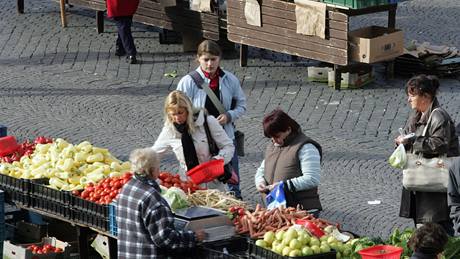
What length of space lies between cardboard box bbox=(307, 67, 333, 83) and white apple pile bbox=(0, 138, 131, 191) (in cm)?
662

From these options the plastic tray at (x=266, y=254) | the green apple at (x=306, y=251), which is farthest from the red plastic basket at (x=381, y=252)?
the green apple at (x=306, y=251)

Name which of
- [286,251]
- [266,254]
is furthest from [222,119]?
[286,251]

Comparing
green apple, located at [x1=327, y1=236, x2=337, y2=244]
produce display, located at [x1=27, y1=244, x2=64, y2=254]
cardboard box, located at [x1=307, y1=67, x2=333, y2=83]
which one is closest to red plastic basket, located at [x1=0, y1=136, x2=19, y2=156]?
produce display, located at [x1=27, y1=244, x2=64, y2=254]

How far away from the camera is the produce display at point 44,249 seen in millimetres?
10938

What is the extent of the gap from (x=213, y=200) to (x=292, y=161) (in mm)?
742

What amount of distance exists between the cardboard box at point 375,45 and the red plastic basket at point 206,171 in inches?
252

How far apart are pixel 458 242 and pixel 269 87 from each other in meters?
8.82

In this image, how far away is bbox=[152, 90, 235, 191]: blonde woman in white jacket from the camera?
11.0 metres

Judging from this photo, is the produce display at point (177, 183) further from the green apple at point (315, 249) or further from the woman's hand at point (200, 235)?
the green apple at point (315, 249)

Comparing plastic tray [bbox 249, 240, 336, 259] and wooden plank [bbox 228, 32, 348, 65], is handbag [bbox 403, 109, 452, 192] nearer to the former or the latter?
plastic tray [bbox 249, 240, 336, 259]

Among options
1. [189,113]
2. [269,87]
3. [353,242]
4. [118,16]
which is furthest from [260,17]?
[353,242]

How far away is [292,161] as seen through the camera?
34.0 feet

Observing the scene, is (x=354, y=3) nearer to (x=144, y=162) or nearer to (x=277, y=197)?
(x=277, y=197)

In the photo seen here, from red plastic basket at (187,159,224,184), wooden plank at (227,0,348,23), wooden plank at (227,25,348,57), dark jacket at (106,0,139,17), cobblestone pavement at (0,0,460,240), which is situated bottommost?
cobblestone pavement at (0,0,460,240)
